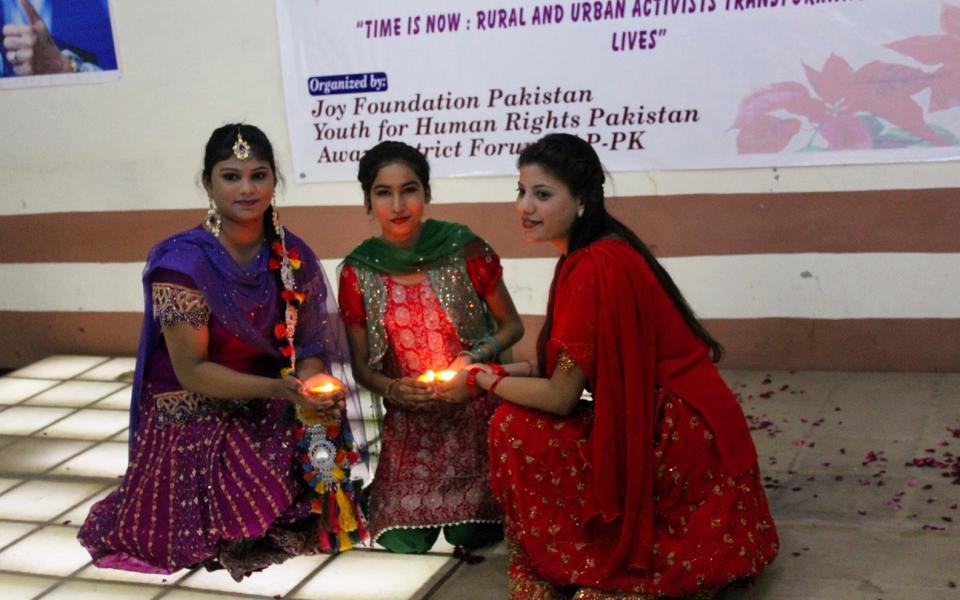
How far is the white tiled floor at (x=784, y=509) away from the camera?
10.8ft

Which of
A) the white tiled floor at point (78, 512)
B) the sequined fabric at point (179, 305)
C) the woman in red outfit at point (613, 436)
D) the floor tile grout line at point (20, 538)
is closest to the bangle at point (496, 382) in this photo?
the woman in red outfit at point (613, 436)

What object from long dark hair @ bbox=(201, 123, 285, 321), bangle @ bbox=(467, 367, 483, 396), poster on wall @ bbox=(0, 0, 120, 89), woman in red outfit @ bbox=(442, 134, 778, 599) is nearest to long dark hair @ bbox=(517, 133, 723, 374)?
woman in red outfit @ bbox=(442, 134, 778, 599)

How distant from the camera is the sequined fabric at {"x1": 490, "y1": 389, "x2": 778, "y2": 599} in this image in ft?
9.94

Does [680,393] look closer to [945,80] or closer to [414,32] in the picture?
[945,80]

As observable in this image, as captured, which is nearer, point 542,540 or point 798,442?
point 542,540

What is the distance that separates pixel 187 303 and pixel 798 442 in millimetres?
2229

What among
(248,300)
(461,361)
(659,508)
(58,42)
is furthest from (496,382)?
(58,42)

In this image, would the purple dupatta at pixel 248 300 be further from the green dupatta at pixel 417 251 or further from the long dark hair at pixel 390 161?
the long dark hair at pixel 390 161

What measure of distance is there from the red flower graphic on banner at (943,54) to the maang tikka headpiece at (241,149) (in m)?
2.60

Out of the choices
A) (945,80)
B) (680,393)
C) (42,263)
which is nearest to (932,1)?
(945,80)

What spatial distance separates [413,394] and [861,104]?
7.69ft

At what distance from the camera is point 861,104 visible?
4711 mm

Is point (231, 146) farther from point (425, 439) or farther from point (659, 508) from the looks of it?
point (659, 508)

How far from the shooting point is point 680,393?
3.11 m
